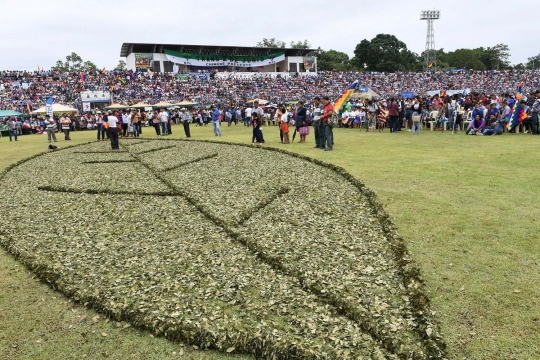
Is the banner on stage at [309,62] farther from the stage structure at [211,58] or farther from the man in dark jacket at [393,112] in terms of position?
the man in dark jacket at [393,112]

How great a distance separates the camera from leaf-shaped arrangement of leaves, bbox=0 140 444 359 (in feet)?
12.7

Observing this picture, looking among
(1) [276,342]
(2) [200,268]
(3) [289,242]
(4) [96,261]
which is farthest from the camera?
(3) [289,242]

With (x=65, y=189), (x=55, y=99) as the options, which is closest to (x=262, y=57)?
(x=55, y=99)

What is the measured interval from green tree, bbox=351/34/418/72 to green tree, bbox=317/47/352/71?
355cm

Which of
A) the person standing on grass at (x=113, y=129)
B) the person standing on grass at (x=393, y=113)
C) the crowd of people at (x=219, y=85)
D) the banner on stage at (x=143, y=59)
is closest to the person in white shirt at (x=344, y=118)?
the person standing on grass at (x=393, y=113)

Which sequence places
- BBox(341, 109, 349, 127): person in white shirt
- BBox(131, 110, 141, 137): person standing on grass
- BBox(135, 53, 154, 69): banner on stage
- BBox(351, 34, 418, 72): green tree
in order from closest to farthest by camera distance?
BBox(131, 110, 141, 137): person standing on grass → BBox(341, 109, 349, 127): person in white shirt → BBox(135, 53, 154, 69): banner on stage → BBox(351, 34, 418, 72): green tree

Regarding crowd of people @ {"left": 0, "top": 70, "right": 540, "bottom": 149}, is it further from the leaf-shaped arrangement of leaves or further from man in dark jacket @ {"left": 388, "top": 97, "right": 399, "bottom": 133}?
the leaf-shaped arrangement of leaves

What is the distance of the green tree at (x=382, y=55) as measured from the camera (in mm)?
95000

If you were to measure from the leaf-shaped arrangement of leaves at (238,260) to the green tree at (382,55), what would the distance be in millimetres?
93444

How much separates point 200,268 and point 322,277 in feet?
5.53

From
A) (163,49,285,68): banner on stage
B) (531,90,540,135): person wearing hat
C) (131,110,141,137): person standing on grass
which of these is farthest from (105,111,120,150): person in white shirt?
(163,49,285,68): banner on stage

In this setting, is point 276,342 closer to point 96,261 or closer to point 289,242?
point 289,242

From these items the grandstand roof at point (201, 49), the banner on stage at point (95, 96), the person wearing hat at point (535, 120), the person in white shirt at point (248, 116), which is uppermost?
the grandstand roof at point (201, 49)

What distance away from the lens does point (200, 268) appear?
5.29 metres
